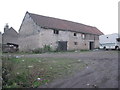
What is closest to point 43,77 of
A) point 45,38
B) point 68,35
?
point 45,38

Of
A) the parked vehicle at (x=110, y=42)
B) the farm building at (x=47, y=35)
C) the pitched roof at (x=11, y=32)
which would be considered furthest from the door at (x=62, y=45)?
the pitched roof at (x=11, y=32)

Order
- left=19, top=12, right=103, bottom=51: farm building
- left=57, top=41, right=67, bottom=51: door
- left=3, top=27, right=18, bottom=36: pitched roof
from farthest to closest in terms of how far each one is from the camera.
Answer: left=3, top=27, right=18, bottom=36: pitched roof < left=57, top=41, right=67, bottom=51: door < left=19, top=12, right=103, bottom=51: farm building

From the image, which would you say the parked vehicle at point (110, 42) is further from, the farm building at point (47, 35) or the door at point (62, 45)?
the door at point (62, 45)

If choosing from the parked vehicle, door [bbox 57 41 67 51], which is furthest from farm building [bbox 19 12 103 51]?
the parked vehicle

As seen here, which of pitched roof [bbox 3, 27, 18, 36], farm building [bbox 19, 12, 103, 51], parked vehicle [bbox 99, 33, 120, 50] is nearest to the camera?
parked vehicle [bbox 99, 33, 120, 50]

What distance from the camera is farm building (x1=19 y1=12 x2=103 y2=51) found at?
2584 centimetres

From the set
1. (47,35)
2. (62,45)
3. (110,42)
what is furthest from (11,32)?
(110,42)

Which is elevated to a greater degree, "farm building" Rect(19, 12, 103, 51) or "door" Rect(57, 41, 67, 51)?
"farm building" Rect(19, 12, 103, 51)

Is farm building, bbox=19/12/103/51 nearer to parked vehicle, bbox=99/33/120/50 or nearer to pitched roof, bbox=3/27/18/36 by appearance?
parked vehicle, bbox=99/33/120/50

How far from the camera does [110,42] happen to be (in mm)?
26625

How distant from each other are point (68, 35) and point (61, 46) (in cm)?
326

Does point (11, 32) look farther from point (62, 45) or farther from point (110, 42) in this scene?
point (110, 42)

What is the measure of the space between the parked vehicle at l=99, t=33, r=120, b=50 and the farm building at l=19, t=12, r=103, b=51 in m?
5.33

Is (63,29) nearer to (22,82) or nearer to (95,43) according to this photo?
(95,43)
